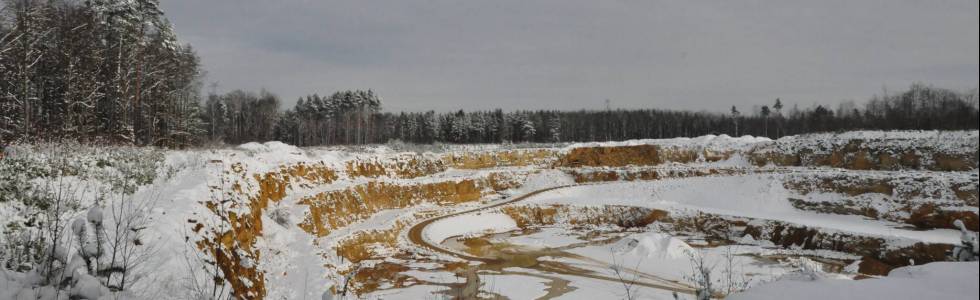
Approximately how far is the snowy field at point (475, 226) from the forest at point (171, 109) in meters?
2.61

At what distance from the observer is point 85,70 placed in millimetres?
25062

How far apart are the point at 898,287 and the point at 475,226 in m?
27.9

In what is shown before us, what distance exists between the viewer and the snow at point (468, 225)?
27.8m

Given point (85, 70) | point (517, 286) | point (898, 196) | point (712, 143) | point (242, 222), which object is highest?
point (85, 70)

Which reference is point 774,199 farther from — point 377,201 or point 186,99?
point 186,99

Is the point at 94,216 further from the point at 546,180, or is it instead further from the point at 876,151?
the point at 546,180

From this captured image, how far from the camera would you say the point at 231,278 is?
35.0ft

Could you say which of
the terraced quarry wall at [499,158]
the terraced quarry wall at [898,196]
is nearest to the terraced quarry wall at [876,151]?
the terraced quarry wall at [898,196]

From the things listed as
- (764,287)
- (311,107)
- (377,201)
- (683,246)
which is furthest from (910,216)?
(311,107)

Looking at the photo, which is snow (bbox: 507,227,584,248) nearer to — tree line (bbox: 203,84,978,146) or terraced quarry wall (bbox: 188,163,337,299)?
terraced quarry wall (bbox: 188,163,337,299)

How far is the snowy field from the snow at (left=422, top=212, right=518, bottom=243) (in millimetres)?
180

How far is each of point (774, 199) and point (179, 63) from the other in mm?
48810

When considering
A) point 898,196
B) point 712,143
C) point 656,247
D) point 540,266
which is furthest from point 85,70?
point 712,143

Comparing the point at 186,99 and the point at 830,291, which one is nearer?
the point at 830,291
